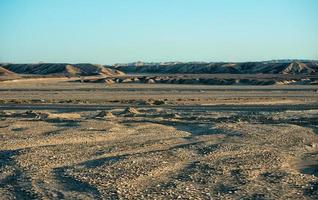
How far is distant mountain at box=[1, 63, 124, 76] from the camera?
133 meters

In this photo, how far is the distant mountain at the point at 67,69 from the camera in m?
133

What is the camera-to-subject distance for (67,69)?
476 feet

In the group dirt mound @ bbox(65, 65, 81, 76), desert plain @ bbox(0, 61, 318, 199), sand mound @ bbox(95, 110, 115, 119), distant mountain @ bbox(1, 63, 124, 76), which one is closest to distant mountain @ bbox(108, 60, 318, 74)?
distant mountain @ bbox(1, 63, 124, 76)

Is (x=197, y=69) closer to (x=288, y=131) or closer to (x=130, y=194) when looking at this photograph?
(x=288, y=131)

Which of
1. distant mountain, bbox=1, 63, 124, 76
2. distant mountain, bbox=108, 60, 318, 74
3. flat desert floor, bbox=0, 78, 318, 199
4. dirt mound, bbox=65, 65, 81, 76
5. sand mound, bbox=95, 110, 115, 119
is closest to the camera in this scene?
flat desert floor, bbox=0, 78, 318, 199

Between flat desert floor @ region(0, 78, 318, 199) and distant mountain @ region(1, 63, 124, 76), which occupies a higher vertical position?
flat desert floor @ region(0, 78, 318, 199)

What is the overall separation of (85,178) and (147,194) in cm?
210

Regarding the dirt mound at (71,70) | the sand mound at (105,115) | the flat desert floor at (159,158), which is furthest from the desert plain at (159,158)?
the dirt mound at (71,70)

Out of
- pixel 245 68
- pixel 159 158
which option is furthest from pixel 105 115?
pixel 245 68

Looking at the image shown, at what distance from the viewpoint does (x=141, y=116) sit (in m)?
30.4

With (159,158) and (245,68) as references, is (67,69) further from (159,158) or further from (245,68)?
(159,158)

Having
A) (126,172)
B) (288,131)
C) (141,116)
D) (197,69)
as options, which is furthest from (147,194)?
(197,69)

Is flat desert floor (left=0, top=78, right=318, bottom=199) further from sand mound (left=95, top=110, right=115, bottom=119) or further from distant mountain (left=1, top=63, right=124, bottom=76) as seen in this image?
distant mountain (left=1, top=63, right=124, bottom=76)

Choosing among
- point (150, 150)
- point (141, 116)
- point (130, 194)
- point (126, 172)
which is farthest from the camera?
point (141, 116)
